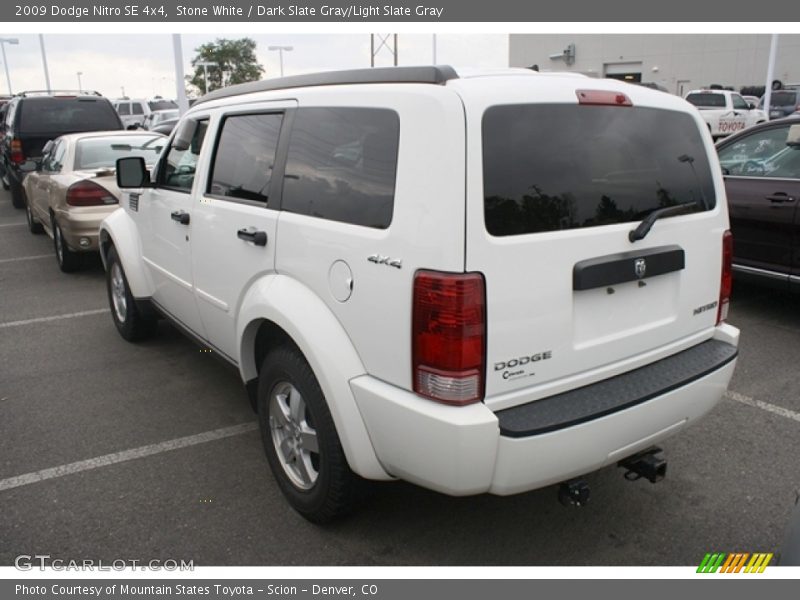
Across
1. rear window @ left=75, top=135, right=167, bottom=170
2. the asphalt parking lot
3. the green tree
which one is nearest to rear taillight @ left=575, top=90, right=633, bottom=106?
the asphalt parking lot

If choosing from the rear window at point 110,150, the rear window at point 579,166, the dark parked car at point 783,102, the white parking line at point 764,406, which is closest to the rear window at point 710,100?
the dark parked car at point 783,102

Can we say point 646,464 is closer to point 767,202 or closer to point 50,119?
point 767,202

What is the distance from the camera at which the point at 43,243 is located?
10.3 m

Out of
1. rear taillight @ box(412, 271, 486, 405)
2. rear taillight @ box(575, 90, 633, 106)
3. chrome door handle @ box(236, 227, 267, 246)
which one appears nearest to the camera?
rear taillight @ box(412, 271, 486, 405)

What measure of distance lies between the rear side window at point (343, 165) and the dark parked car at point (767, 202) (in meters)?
4.34

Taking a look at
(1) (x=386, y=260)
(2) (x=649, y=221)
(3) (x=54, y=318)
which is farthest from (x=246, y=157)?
(3) (x=54, y=318)

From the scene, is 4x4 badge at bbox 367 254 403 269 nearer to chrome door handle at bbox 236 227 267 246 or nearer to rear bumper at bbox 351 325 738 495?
rear bumper at bbox 351 325 738 495

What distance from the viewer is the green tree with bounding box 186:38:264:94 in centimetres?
6275

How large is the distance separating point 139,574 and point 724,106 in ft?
79.3

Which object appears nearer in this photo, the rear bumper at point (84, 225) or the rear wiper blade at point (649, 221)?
the rear wiper blade at point (649, 221)

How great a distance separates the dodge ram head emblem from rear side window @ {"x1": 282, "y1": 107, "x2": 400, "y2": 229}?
39.1 inches

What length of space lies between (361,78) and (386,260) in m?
0.85

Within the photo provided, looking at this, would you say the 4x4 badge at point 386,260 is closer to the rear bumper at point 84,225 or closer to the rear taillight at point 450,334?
the rear taillight at point 450,334

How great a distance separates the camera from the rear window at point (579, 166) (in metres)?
2.35
